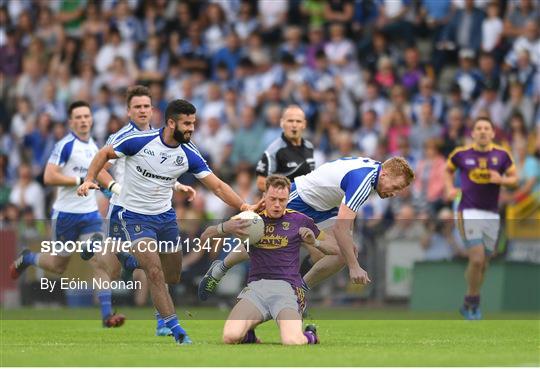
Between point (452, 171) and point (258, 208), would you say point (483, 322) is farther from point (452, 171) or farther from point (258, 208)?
point (258, 208)

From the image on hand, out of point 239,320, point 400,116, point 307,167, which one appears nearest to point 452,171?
point 307,167

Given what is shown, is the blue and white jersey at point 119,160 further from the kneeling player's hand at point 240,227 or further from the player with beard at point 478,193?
the player with beard at point 478,193

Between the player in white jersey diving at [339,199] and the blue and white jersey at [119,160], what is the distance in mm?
1420

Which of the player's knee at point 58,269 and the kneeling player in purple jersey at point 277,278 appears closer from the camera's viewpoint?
the kneeling player in purple jersey at point 277,278

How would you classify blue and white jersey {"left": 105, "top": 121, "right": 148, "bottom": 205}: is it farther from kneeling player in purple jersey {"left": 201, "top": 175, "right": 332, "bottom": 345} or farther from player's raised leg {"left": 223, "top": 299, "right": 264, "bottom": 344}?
player's raised leg {"left": 223, "top": 299, "right": 264, "bottom": 344}

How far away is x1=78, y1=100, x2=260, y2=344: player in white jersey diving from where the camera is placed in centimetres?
1401

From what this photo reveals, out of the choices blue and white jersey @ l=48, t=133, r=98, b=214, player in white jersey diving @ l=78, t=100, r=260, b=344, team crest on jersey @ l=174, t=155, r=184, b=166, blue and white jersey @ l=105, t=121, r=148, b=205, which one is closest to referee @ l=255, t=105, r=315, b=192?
blue and white jersey @ l=105, t=121, r=148, b=205

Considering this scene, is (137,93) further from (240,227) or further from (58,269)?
(240,227)

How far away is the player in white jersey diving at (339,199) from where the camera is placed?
46.5 ft

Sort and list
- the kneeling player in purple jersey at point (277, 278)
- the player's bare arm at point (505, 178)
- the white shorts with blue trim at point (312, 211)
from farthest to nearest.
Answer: the player's bare arm at point (505, 178)
the white shorts with blue trim at point (312, 211)
the kneeling player in purple jersey at point (277, 278)

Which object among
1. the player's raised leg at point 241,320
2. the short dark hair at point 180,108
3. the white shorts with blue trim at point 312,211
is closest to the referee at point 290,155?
the white shorts with blue trim at point 312,211

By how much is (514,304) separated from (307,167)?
5069 millimetres

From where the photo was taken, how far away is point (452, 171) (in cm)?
1966

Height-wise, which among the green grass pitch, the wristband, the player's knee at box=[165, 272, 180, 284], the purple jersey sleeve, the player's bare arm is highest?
the purple jersey sleeve
